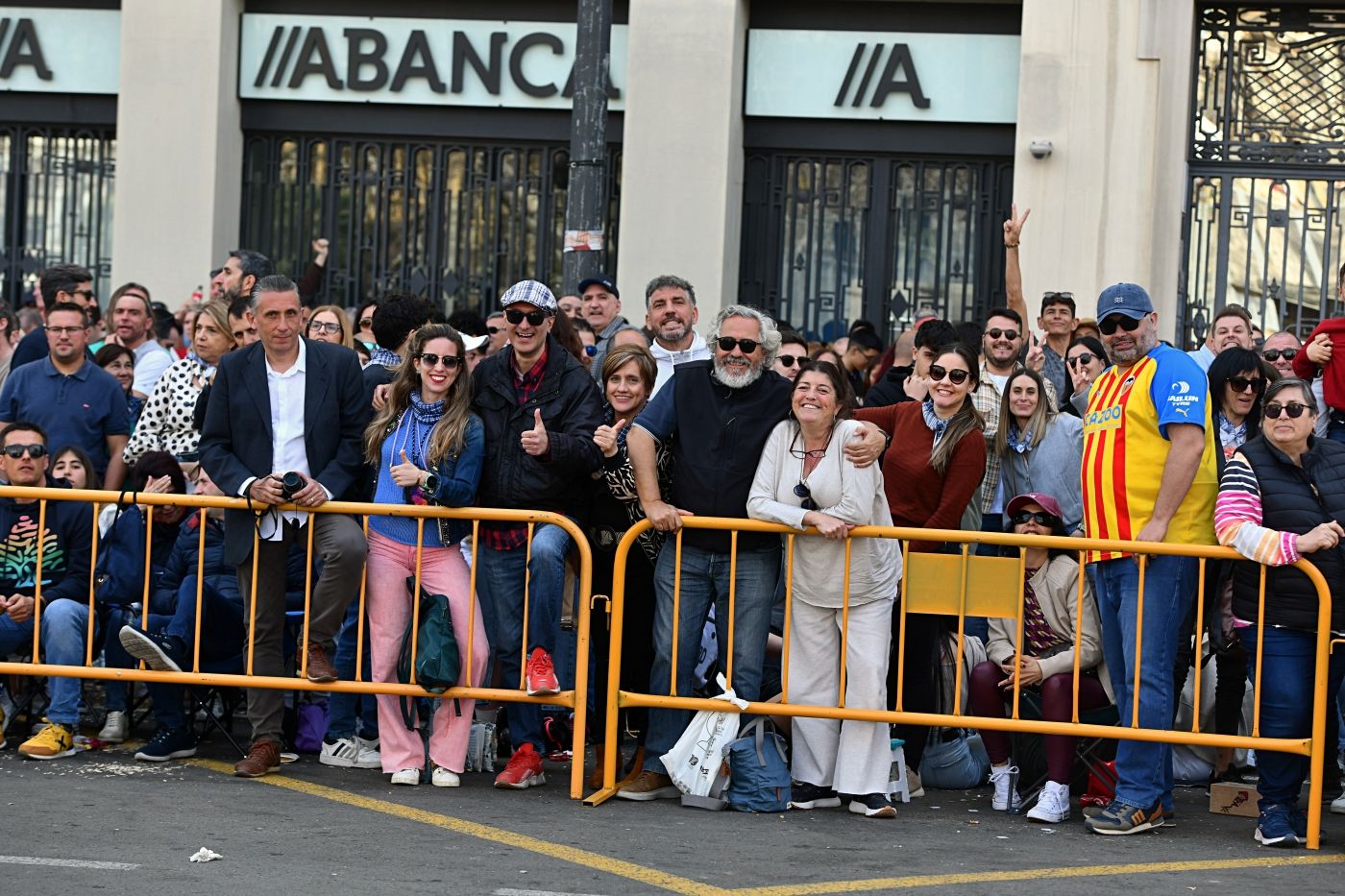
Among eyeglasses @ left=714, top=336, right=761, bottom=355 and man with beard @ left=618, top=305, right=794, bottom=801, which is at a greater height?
eyeglasses @ left=714, top=336, right=761, bottom=355

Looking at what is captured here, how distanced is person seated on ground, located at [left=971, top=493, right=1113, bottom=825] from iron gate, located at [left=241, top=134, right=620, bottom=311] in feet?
25.7

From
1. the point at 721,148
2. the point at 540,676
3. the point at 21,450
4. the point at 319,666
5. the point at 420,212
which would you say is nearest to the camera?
the point at 540,676

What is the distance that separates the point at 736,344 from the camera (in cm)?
802

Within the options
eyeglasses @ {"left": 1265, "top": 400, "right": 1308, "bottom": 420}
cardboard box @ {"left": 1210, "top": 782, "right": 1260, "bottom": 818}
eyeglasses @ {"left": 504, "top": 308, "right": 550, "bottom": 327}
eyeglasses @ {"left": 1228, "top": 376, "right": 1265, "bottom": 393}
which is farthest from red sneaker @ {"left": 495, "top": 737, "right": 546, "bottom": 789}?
eyeglasses @ {"left": 1228, "top": 376, "right": 1265, "bottom": 393}

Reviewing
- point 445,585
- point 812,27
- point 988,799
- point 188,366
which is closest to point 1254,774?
point 988,799

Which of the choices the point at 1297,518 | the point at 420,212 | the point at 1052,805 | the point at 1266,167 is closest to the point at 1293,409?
the point at 1297,518

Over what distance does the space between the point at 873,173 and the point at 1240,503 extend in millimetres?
8173

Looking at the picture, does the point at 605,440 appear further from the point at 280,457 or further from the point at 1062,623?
the point at 1062,623

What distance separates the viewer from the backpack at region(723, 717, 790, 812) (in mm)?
7945

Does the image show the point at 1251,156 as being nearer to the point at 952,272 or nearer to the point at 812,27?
the point at 952,272

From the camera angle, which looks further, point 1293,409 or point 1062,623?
point 1062,623

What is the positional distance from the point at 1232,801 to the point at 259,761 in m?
4.18

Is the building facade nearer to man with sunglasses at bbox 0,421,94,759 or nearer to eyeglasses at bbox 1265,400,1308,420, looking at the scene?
man with sunglasses at bbox 0,421,94,759

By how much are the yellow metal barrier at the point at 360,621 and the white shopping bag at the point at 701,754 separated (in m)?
0.40
